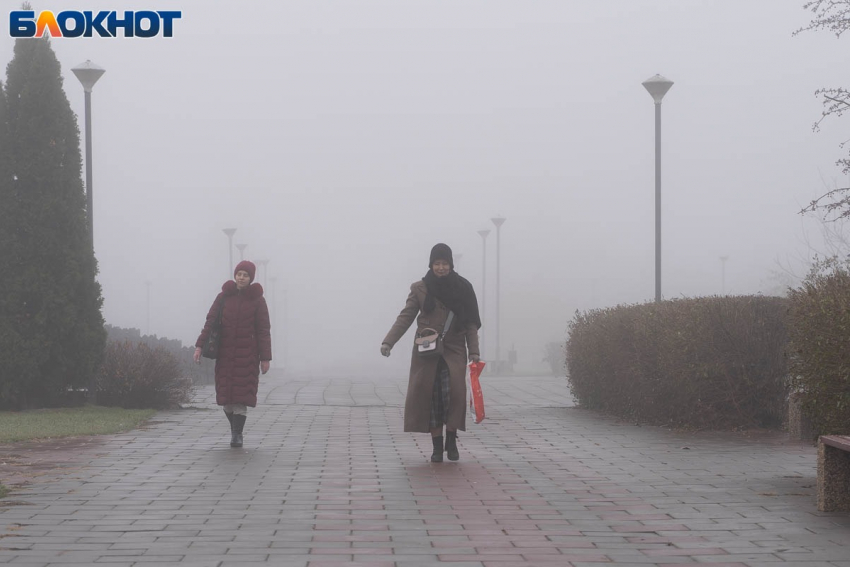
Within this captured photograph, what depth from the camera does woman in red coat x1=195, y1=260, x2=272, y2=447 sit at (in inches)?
434

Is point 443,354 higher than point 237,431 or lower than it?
higher

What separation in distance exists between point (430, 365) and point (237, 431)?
216cm

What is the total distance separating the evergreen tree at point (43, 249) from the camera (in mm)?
15523

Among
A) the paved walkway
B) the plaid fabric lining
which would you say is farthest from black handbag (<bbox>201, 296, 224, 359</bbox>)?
the plaid fabric lining

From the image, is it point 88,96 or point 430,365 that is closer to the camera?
point 430,365

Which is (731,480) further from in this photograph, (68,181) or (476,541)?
(68,181)

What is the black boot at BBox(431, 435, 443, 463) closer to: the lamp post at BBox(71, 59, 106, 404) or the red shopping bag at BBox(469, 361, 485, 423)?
the red shopping bag at BBox(469, 361, 485, 423)

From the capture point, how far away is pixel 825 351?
7.55 metres

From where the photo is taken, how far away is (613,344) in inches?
541

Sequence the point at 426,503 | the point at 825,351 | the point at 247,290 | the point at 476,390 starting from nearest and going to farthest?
the point at 426,503 < the point at 825,351 < the point at 476,390 < the point at 247,290

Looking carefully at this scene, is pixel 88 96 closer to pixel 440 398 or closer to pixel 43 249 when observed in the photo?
pixel 43 249

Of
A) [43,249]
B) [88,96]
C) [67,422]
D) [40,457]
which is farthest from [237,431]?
[88,96]

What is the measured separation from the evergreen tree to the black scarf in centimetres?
748

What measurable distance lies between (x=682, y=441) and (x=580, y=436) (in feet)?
3.78
